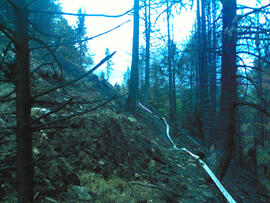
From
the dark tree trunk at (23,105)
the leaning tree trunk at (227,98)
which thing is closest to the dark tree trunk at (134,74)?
the leaning tree trunk at (227,98)

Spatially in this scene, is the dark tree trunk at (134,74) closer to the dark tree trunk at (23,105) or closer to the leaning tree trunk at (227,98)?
the leaning tree trunk at (227,98)

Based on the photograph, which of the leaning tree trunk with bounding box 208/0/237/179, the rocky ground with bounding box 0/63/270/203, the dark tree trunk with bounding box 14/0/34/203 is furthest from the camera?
the leaning tree trunk with bounding box 208/0/237/179

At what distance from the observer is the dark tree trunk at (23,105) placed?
46.6 inches

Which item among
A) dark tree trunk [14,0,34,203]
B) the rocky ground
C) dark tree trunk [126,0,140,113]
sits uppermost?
dark tree trunk [126,0,140,113]

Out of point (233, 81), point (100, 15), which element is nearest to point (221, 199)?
point (233, 81)

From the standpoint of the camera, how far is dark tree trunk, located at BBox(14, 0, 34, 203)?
1185 mm

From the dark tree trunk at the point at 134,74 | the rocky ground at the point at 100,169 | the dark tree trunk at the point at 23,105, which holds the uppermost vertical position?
the dark tree trunk at the point at 134,74

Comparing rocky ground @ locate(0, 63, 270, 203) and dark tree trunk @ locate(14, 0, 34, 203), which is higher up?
dark tree trunk @ locate(14, 0, 34, 203)

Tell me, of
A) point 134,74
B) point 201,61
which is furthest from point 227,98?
point 201,61

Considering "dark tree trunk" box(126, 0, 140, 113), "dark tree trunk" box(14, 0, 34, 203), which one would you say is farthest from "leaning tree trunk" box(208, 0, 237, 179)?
"dark tree trunk" box(126, 0, 140, 113)

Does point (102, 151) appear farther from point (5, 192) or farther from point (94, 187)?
point (5, 192)

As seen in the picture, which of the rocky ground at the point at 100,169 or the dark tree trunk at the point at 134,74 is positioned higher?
the dark tree trunk at the point at 134,74

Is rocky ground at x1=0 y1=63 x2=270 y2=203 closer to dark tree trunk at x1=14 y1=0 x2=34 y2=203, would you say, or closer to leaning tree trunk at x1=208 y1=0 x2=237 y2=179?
dark tree trunk at x1=14 y1=0 x2=34 y2=203

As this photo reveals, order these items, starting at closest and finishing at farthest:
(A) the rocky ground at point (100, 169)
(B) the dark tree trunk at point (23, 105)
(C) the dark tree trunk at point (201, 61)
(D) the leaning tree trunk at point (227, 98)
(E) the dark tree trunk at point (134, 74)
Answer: (B) the dark tree trunk at point (23, 105) < (A) the rocky ground at point (100, 169) < (D) the leaning tree trunk at point (227, 98) < (E) the dark tree trunk at point (134, 74) < (C) the dark tree trunk at point (201, 61)
